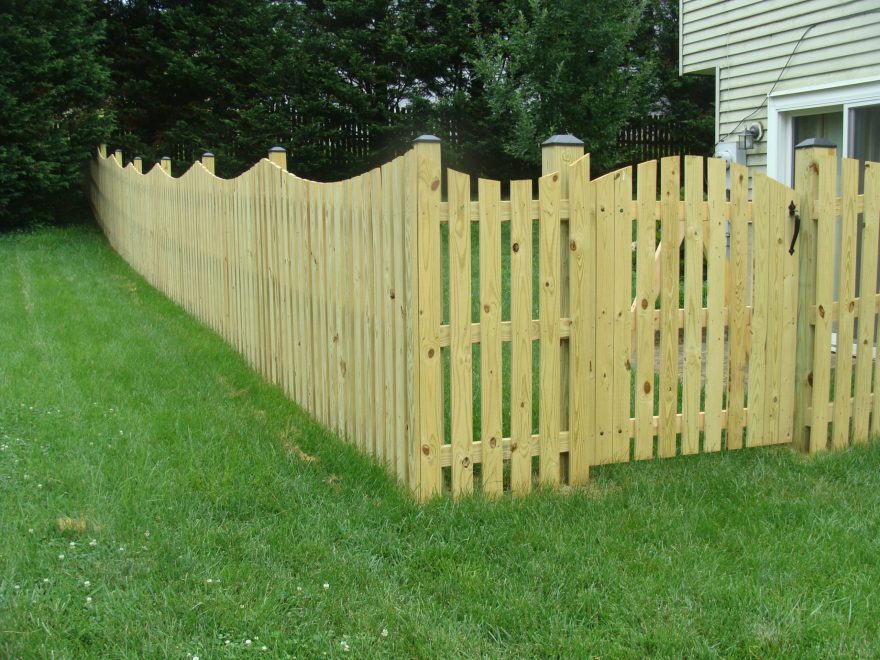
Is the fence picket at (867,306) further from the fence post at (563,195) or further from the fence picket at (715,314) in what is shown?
the fence post at (563,195)

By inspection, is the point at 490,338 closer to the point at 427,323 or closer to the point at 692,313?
the point at 427,323

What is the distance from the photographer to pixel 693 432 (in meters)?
5.12

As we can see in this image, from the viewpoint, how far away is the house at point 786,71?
26.7 ft

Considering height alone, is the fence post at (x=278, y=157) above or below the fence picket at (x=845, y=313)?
above

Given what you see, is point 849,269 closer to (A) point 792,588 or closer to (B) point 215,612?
(A) point 792,588

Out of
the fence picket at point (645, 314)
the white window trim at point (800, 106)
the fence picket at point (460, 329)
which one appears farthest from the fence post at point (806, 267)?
the white window trim at point (800, 106)

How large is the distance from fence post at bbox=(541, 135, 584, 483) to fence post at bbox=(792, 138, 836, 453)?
1509mm

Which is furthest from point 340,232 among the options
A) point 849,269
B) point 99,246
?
point 99,246

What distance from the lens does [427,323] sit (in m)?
4.28

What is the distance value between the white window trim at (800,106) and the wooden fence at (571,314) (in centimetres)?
305

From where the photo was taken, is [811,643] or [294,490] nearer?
[811,643]

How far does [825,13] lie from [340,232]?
5.88m

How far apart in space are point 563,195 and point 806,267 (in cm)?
166

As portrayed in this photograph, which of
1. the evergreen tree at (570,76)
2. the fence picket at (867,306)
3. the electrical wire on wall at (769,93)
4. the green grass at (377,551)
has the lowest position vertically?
the green grass at (377,551)
